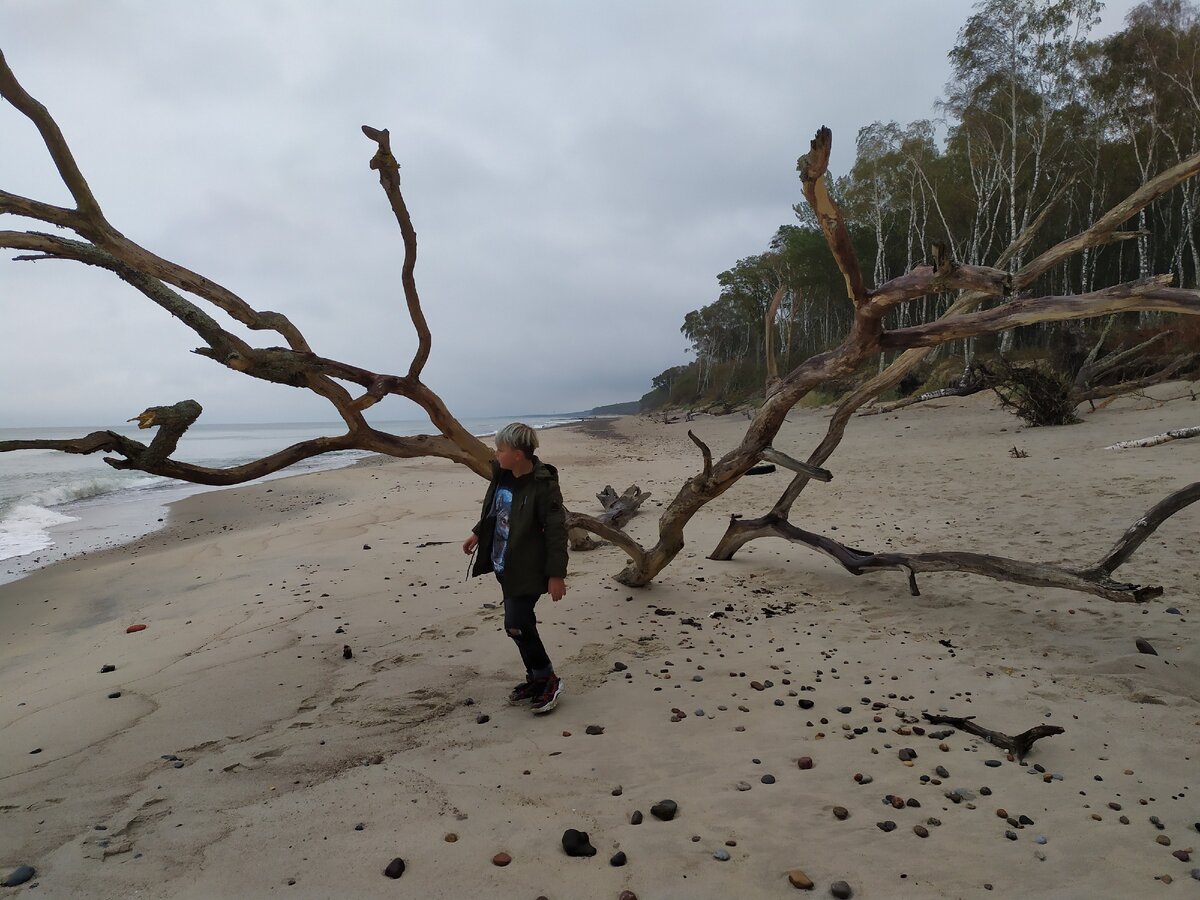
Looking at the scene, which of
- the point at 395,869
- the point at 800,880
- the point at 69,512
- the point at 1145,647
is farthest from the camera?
the point at 69,512

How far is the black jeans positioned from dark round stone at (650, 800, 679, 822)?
1176 mm

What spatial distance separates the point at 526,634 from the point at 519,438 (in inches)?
43.6

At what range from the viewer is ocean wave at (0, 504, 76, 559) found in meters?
10.7

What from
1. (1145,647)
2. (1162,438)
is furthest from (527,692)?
(1162,438)

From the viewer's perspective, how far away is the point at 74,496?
1778 cm

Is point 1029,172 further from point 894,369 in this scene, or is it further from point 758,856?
point 758,856

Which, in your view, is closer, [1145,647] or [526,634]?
[526,634]

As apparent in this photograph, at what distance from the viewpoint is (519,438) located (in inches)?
140

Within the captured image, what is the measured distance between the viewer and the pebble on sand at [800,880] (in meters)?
2.10

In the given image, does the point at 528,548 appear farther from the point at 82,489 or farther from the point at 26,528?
the point at 82,489

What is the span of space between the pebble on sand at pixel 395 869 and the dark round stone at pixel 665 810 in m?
0.95

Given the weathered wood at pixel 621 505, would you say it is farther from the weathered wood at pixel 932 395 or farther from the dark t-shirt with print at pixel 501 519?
the weathered wood at pixel 932 395

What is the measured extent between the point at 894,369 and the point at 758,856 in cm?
417

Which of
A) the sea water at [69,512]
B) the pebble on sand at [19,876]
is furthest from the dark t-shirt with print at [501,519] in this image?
the sea water at [69,512]
